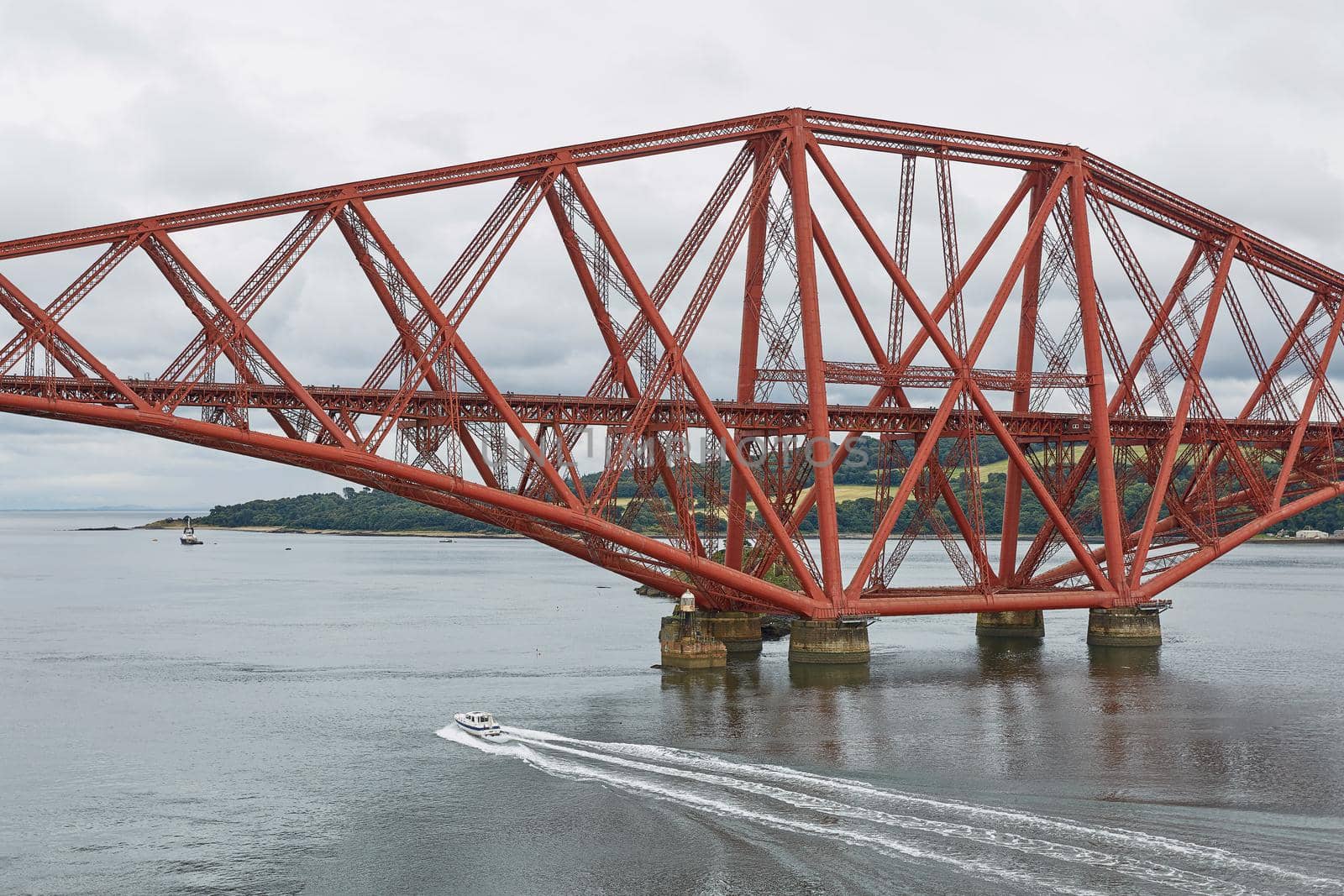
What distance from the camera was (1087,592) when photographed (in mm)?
60906

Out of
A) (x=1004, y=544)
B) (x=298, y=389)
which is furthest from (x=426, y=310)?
(x=1004, y=544)

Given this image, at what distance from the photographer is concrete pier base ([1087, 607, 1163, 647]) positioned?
63031mm

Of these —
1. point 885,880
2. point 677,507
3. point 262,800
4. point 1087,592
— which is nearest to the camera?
point 885,880

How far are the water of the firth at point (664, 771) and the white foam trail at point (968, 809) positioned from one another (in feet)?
0.34

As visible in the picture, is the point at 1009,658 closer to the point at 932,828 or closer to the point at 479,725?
the point at 479,725

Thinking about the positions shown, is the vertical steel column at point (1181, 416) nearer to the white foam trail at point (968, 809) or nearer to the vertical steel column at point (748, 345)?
the vertical steel column at point (748, 345)

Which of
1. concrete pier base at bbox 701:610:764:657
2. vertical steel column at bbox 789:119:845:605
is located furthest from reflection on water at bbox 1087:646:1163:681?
concrete pier base at bbox 701:610:764:657

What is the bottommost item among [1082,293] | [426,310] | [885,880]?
[885,880]

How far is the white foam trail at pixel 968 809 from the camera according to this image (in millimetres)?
26484

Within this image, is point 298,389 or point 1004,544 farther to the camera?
point 1004,544

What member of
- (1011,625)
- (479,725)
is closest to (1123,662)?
(1011,625)

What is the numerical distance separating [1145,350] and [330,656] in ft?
147

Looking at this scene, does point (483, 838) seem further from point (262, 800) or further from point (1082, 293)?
point (1082, 293)

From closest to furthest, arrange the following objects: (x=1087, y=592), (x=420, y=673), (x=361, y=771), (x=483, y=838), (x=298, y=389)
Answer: (x=483, y=838) → (x=361, y=771) → (x=298, y=389) → (x=420, y=673) → (x=1087, y=592)
